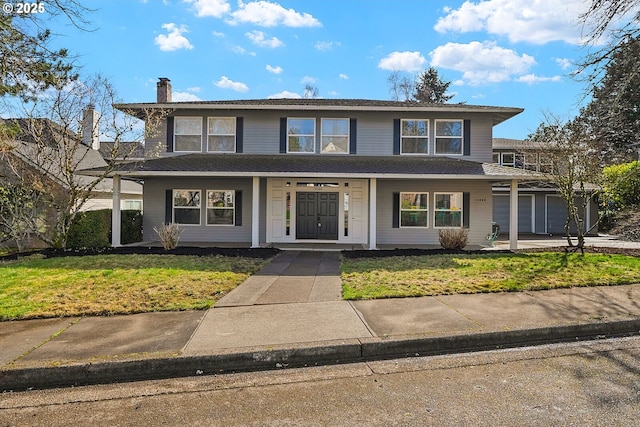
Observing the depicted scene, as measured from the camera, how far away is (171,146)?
15852 mm

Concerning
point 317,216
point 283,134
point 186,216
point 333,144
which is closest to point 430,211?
point 317,216

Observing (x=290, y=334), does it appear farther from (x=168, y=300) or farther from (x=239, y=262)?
(x=239, y=262)

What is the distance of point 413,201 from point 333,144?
389 cm

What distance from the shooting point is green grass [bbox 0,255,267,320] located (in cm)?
644

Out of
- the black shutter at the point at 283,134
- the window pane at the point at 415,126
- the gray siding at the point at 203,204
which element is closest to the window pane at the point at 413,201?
the window pane at the point at 415,126

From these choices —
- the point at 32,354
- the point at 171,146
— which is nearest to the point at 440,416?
the point at 32,354

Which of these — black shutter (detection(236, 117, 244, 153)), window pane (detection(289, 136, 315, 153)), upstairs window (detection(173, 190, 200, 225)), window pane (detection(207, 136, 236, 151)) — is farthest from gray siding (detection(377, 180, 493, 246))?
upstairs window (detection(173, 190, 200, 225))

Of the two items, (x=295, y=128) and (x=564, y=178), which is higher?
(x=295, y=128)

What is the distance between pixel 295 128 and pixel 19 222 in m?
9.76

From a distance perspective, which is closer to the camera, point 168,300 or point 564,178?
point 168,300

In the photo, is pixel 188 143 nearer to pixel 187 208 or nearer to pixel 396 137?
pixel 187 208

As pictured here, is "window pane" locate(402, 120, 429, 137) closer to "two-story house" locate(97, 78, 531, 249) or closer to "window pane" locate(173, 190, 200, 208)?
"two-story house" locate(97, 78, 531, 249)

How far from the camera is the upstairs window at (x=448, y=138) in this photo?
1577 cm

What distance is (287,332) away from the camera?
523 centimetres
